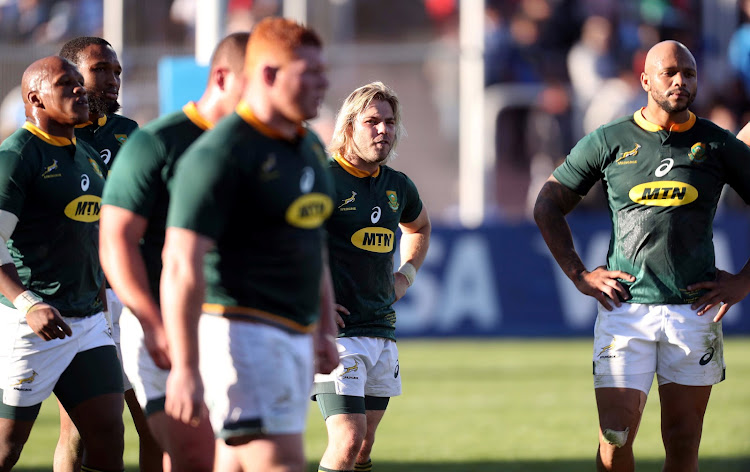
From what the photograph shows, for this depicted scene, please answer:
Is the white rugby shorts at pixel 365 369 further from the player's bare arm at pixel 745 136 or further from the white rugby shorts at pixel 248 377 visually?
the player's bare arm at pixel 745 136

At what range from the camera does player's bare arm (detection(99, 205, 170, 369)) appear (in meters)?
4.65

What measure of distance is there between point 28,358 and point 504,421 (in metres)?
5.82

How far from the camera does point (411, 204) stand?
718cm

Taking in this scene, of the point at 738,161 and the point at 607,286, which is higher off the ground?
the point at 738,161

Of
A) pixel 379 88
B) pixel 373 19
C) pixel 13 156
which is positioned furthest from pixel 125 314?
pixel 373 19

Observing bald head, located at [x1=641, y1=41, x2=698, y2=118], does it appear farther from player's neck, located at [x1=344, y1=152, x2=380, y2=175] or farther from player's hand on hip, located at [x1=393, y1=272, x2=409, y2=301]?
player's hand on hip, located at [x1=393, y1=272, x2=409, y2=301]

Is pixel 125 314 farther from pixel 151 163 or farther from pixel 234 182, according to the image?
pixel 234 182

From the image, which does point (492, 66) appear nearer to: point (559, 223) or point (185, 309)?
point (559, 223)

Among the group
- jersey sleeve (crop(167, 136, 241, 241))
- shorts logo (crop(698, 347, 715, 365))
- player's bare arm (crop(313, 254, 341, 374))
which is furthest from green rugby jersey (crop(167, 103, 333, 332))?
shorts logo (crop(698, 347, 715, 365))

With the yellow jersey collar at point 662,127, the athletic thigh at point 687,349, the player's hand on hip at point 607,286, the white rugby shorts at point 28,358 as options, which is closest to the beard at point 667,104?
the yellow jersey collar at point 662,127

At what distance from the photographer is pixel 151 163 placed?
492cm

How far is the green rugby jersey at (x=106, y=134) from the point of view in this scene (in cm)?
709

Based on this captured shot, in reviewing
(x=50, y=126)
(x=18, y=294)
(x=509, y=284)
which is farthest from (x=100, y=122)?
(x=509, y=284)

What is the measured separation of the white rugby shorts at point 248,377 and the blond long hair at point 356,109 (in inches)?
101
